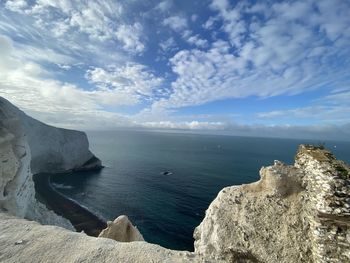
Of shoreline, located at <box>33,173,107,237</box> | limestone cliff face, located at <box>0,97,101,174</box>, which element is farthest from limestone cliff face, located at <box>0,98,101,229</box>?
shoreline, located at <box>33,173,107,237</box>

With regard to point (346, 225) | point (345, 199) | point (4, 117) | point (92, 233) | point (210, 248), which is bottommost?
point (92, 233)

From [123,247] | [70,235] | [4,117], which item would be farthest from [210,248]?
[4,117]

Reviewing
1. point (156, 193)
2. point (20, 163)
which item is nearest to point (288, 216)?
point (20, 163)

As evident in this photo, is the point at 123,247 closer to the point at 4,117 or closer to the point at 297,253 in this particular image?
the point at 297,253

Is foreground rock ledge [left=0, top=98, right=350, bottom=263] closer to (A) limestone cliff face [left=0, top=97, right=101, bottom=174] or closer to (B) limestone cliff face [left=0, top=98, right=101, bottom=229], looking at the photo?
(B) limestone cliff face [left=0, top=98, right=101, bottom=229]

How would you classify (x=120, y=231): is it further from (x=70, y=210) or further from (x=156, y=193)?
(x=156, y=193)

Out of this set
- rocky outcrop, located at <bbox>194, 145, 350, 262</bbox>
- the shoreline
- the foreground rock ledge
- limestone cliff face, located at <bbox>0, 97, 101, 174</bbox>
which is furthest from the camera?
limestone cliff face, located at <bbox>0, 97, 101, 174</bbox>
